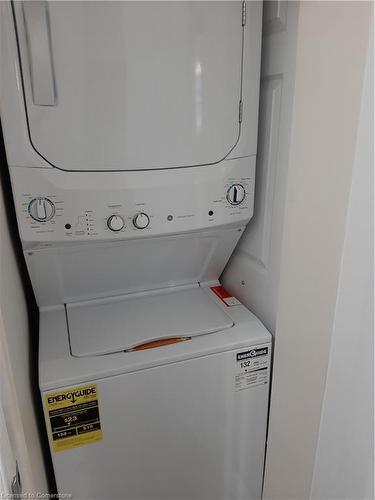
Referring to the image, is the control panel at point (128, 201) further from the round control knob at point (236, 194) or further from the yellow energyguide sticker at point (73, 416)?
the yellow energyguide sticker at point (73, 416)

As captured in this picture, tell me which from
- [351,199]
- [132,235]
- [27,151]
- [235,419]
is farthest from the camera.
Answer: [235,419]

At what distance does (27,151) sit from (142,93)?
32 cm

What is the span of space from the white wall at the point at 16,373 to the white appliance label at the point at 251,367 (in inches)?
23.1

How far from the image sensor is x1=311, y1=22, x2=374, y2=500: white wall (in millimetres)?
829

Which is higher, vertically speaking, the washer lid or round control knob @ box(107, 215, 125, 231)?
round control knob @ box(107, 215, 125, 231)

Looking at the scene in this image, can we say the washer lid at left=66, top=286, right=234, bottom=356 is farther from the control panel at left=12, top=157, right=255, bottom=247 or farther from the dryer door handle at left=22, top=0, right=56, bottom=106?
the dryer door handle at left=22, top=0, right=56, bottom=106

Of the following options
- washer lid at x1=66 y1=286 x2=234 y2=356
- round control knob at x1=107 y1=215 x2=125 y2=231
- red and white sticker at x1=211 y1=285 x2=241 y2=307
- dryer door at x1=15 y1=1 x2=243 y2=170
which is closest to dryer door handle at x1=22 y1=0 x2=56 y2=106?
dryer door at x1=15 y1=1 x2=243 y2=170

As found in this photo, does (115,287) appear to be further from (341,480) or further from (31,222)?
(341,480)

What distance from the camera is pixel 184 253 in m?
1.37

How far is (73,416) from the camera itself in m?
1.08

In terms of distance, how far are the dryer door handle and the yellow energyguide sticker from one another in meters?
0.73

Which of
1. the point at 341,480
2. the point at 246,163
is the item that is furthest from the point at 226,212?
the point at 341,480

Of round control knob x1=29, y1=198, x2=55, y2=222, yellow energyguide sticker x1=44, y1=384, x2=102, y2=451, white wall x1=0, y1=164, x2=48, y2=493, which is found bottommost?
yellow energyguide sticker x1=44, y1=384, x2=102, y2=451

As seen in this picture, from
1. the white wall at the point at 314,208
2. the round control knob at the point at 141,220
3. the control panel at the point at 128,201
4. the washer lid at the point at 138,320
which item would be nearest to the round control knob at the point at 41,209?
the control panel at the point at 128,201
